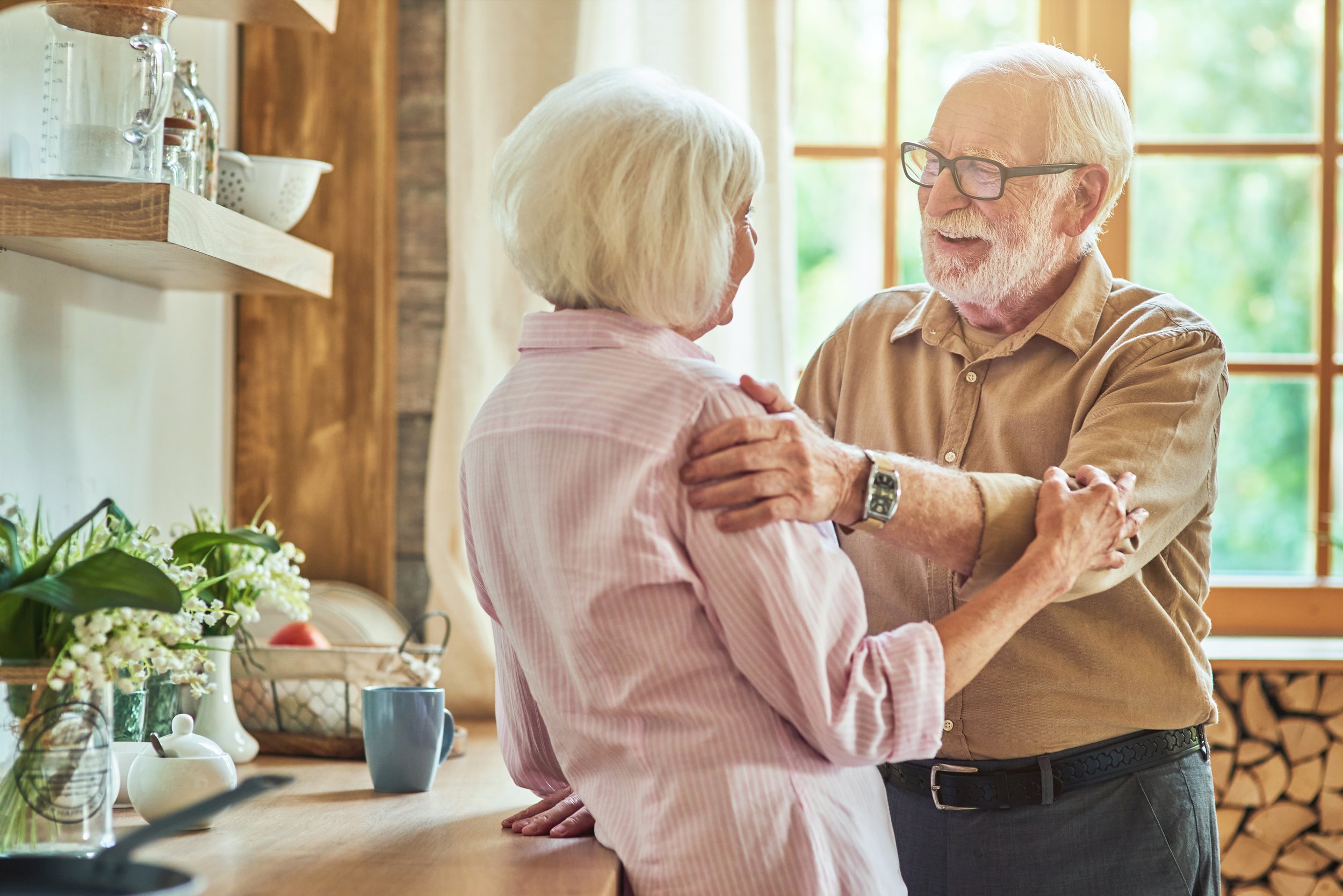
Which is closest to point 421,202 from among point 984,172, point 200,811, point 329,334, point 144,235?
point 329,334

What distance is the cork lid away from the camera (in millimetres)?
1343

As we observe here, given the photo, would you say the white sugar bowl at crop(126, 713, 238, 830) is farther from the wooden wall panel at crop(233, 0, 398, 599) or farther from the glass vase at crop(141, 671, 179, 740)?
the wooden wall panel at crop(233, 0, 398, 599)

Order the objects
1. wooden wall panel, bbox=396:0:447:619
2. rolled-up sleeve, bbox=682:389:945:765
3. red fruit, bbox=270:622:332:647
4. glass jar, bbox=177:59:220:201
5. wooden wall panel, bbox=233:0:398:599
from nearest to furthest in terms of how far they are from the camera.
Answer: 1. rolled-up sleeve, bbox=682:389:945:765
2. glass jar, bbox=177:59:220:201
3. red fruit, bbox=270:622:332:647
4. wooden wall panel, bbox=233:0:398:599
5. wooden wall panel, bbox=396:0:447:619

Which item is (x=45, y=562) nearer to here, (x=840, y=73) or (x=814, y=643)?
(x=814, y=643)

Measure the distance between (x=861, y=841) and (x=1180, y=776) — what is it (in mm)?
582

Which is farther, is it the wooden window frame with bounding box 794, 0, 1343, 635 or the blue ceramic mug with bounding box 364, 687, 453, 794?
the wooden window frame with bounding box 794, 0, 1343, 635

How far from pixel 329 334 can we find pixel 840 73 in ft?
4.12

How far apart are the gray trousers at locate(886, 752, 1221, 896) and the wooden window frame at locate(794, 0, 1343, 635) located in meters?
1.30

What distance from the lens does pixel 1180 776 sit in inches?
59.6

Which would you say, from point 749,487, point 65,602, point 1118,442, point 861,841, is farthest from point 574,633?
point 1118,442

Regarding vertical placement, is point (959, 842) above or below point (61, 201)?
below

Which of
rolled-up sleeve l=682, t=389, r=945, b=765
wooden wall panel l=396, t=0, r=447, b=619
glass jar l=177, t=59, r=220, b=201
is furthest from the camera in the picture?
wooden wall panel l=396, t=0, r=447, b=619

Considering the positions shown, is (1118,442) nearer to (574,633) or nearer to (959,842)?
(959,842)

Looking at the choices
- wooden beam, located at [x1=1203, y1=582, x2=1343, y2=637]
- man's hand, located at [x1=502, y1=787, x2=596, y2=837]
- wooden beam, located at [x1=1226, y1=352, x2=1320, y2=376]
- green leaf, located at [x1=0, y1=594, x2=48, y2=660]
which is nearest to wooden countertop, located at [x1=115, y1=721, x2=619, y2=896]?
man's hand, located at [x1=502, y1=787, x2=596, y2=837]
